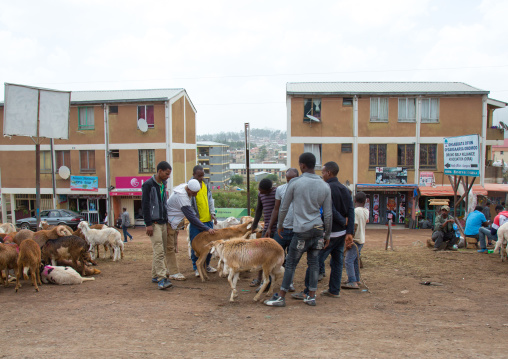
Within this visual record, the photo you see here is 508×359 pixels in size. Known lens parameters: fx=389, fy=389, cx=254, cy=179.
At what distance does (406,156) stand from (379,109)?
375 cm

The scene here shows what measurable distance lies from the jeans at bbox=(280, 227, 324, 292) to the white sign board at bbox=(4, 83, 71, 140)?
8.88 metres

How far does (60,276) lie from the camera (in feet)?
24.6

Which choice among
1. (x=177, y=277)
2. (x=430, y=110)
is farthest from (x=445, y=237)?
(x=430, y=110)

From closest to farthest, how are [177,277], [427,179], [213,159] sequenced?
[177,277] < [427,179] < [213,159]

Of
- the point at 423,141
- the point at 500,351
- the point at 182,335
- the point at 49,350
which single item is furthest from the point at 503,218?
the point at 423,141

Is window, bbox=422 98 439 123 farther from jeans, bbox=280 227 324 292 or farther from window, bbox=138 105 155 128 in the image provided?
jeans, bbox=280 227 324 292

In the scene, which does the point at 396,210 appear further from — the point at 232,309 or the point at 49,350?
the point at 49,350

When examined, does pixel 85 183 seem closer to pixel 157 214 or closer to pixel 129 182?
pixel 129 182

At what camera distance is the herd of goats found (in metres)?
6.32

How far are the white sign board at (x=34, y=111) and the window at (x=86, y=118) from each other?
58.9 feet

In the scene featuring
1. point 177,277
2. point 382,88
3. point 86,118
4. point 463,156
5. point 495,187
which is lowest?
point 177,277

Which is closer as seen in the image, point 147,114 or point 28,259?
point 28,259

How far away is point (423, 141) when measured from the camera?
2673cm

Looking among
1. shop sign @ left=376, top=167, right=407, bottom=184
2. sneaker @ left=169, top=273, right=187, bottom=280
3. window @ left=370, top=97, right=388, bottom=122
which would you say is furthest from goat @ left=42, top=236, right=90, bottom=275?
window @ left=370, top=97, right=388, bottom=122
